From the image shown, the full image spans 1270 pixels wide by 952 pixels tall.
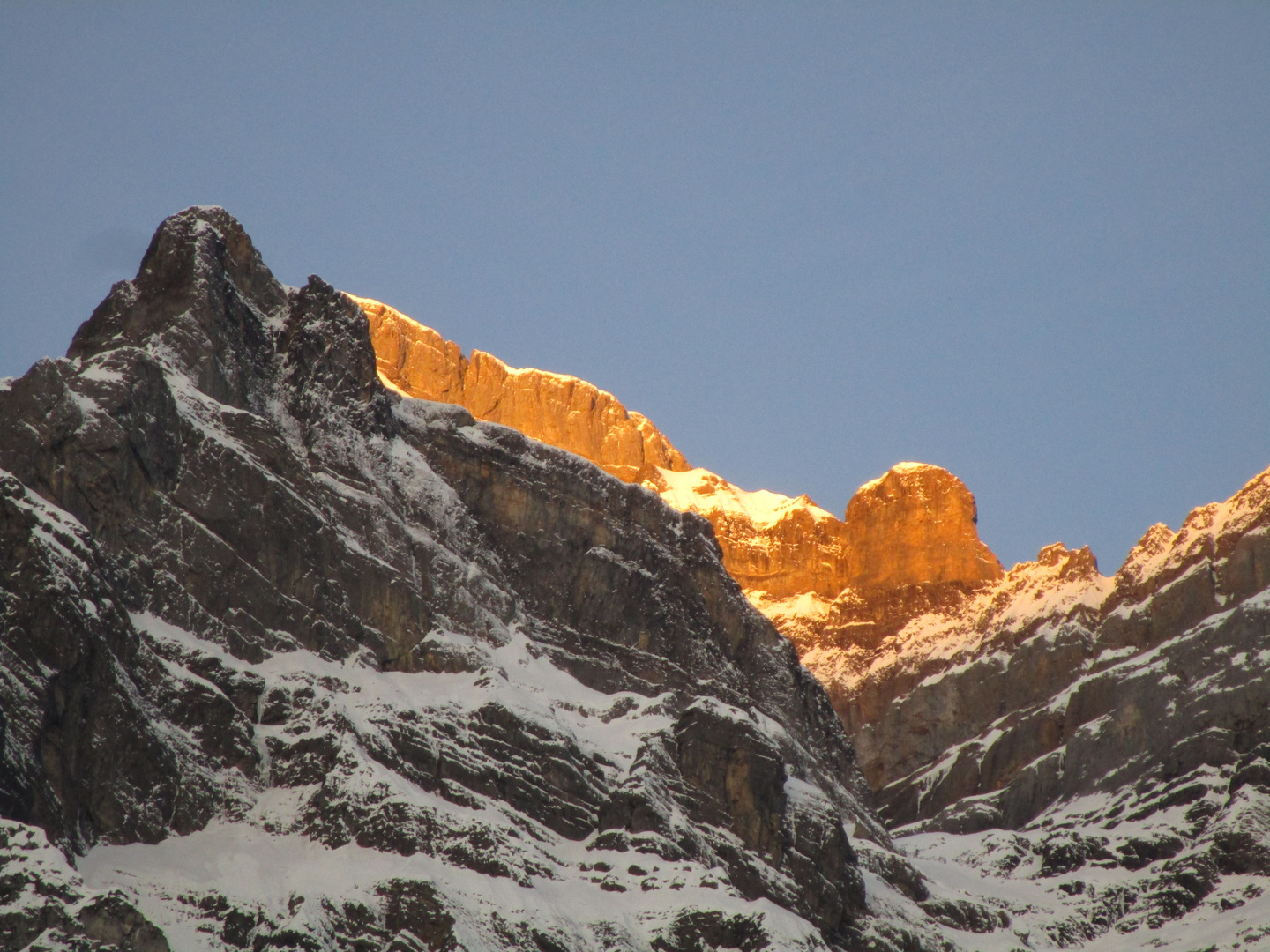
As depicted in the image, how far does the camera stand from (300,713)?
158875 millimetres

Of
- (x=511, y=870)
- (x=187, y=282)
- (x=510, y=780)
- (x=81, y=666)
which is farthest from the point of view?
(x=187, y=282)

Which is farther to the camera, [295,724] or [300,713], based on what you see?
[300,713]

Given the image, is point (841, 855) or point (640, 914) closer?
point (640, 914)

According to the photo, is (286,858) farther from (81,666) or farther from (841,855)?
(841,855)

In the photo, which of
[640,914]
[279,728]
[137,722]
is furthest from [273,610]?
[640,914]

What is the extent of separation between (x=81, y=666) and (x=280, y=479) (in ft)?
125

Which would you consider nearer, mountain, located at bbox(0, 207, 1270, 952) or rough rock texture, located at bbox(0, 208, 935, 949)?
mountain, located at bbox(0, 207, 1270, 952)

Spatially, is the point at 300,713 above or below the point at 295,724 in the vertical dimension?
above

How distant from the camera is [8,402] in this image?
15800 cm

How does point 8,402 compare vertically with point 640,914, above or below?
above

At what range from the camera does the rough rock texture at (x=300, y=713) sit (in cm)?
14012

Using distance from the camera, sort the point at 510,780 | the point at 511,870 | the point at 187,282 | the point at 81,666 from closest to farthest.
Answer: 1. the point at 81,666
2. the point at 511,870
3. the point at 510,780
4. the point at 187,282

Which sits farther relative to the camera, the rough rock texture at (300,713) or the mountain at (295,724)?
the rough rock texture at (300,713)

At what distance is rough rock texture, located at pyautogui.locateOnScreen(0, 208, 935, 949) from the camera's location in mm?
140125
